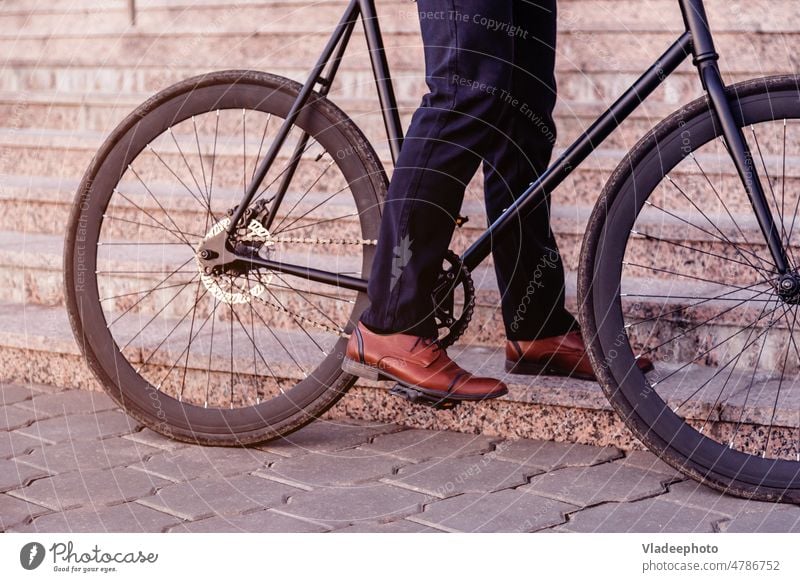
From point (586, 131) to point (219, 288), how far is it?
1027mm

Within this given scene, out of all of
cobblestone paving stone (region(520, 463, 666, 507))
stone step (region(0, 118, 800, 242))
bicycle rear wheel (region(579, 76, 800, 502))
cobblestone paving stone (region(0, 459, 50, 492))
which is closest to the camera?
bicycle rear wheel (region(579, 76, 800, 502))

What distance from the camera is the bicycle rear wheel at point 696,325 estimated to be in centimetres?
263

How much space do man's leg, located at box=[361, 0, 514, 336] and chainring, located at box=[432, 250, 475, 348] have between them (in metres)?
0.04

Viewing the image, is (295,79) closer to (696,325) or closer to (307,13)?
(307,13)

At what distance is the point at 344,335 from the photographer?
9.91 ft

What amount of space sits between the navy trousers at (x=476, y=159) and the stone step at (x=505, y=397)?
0.20 m

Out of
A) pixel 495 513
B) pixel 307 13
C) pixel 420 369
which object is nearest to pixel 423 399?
pixel 420 369

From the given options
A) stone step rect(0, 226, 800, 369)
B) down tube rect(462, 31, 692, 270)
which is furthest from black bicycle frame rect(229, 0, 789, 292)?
stone step rect(0, 226, 800, 369)

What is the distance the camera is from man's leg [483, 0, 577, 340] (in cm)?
295

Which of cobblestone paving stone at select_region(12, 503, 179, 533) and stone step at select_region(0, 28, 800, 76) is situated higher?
stone step at select_region(0, 28, 800, 76)

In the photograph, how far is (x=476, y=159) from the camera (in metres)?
2.74

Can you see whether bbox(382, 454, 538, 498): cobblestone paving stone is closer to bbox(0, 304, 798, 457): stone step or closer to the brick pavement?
the brick pavement
